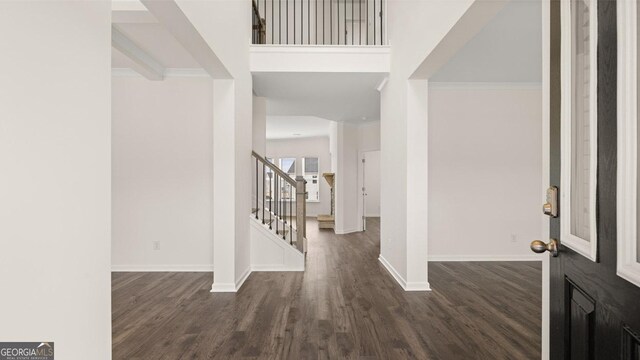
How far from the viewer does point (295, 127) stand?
9.46m

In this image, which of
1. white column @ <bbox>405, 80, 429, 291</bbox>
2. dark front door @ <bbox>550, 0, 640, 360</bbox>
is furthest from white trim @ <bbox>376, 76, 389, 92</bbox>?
dark front door @ <bbox>550, 0, 640, 360</bbox>

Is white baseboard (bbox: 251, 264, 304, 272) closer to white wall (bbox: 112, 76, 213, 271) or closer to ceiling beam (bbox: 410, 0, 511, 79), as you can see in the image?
white wall (bbox: 112, 76, 213, 271)

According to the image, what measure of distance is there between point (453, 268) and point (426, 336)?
7.67 ft

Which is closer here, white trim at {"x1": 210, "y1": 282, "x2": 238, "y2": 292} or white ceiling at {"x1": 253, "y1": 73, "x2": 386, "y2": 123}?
white trim at {"x1": 210, "y1": 282, "x2": 238, "y2": 292}

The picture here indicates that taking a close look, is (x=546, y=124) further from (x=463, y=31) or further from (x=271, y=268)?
(x=271, y=268)

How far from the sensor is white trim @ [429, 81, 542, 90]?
16.2 ft

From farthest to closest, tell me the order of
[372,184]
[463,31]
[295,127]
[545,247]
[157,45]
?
[372,184] < [295,127] < [157,45] < [463,31] < [545,247]

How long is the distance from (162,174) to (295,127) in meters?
5.42

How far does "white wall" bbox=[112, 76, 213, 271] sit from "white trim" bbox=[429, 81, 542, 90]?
352cm

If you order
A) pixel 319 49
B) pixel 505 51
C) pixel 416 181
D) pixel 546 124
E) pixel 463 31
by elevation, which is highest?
pixel 319 49

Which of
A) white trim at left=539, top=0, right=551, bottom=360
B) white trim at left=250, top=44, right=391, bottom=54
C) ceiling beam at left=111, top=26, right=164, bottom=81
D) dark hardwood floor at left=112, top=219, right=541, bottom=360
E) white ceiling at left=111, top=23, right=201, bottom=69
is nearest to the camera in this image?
white trim at left=539, top=0, right=551, bottom=360
